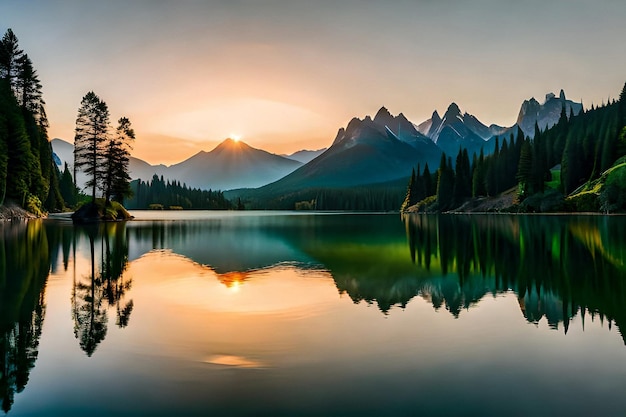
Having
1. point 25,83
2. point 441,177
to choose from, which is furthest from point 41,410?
point 441,177

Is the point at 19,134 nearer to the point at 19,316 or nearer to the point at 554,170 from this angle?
the point at 19,316

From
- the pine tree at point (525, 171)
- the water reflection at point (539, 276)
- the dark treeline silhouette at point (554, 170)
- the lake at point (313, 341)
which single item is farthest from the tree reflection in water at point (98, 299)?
the pine tree at point (525, 171)

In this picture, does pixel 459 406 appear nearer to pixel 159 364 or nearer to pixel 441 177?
pixel 159 364

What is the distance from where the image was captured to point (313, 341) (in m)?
11.3

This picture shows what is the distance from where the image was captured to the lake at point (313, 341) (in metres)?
7.86

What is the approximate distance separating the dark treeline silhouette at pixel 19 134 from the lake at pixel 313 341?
2589 inches

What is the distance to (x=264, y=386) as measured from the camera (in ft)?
27.7

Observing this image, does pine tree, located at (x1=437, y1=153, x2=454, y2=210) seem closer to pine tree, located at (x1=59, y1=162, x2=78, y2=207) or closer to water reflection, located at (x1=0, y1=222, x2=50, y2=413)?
pine tree, located at (x1=59, y1=162, x2=78, y2=207)

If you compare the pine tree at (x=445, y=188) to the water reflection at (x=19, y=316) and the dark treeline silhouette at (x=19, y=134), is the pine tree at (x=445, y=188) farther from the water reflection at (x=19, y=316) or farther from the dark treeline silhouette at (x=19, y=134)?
the water reflection at (x=19, y=316)

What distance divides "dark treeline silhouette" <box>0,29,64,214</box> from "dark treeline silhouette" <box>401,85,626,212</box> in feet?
406

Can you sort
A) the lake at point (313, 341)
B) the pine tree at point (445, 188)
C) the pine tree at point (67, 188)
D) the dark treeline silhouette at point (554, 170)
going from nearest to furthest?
the lake at point (313, 341) < the dark treeline silhouette at point (554, 170) < the pine tree at point (67, 188) < the pine tree at point (445, 188)

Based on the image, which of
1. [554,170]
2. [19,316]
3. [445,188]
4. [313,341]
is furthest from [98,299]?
[554,170]

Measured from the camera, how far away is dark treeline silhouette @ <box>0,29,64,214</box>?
77.8 metres

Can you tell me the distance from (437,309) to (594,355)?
5.34 m
